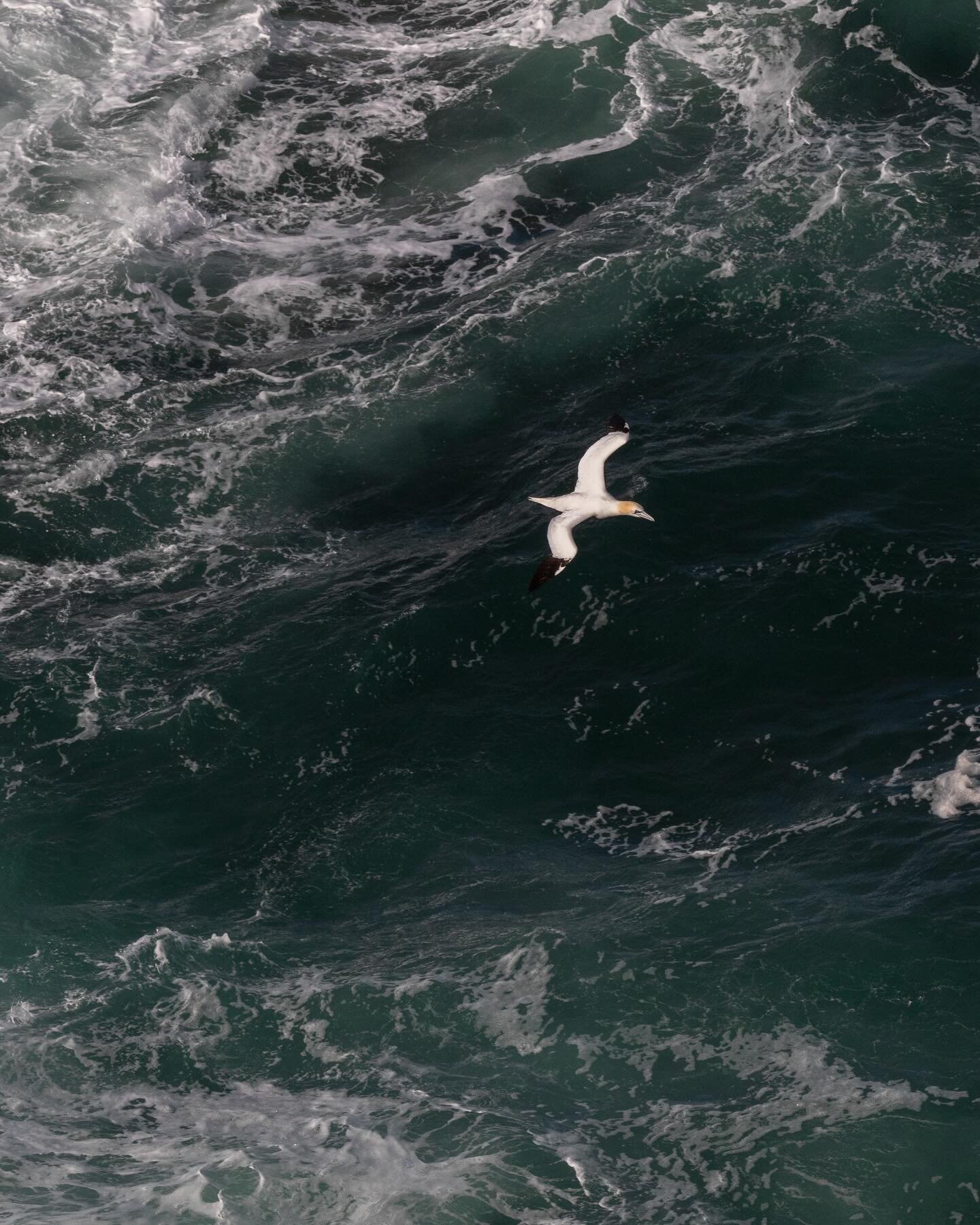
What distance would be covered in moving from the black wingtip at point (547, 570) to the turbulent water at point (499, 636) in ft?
8.97

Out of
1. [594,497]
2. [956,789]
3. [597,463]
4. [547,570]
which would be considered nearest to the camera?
[956,789]

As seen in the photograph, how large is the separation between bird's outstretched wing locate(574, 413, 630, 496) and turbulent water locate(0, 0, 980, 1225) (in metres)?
2.73

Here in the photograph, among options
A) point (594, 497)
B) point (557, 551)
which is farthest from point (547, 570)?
point (594, 497)

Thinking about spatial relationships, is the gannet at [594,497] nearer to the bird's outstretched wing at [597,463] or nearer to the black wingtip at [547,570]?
the bird's outstretched wing at [597,463]

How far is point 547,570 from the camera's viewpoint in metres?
25.0

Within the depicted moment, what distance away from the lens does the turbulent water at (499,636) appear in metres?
21.9

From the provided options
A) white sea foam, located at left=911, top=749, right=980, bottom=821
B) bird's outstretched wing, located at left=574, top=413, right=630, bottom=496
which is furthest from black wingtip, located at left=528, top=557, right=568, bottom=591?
white sea foam, located at left=911, top=749, right=980, bottom=821

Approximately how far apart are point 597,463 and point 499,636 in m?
3.87

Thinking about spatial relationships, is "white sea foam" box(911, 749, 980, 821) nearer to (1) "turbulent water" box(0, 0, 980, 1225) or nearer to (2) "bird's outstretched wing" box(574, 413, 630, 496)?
(1) "turbulent water" box(0, 0, 980, 1225)

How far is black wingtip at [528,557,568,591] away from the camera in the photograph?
24636 millimetres

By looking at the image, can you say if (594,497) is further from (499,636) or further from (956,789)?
(956,789)

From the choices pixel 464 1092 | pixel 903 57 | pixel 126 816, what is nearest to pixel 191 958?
pixel 126 816

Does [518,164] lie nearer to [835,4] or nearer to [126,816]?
[835,4]

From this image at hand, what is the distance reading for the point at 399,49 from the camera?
146ft
